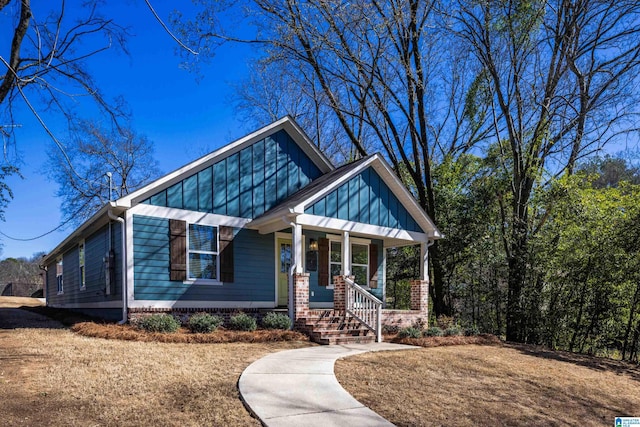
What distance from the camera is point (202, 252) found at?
10461 millimetres

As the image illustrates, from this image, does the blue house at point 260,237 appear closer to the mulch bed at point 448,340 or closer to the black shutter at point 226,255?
the black shutter at point 226,255

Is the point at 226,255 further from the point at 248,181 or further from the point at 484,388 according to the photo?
the point at 484,388

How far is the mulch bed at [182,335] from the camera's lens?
8.02 m

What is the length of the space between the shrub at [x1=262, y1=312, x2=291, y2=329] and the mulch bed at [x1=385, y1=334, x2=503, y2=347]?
2627 mm

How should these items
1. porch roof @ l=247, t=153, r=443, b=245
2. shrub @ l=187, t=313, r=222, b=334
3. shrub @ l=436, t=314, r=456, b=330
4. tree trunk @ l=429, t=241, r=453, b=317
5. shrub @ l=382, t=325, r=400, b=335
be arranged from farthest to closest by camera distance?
1. tree trunk @ l=429, t=241, r=453, b=317
2. shrub @ l=436, t=314, r=456, b=330
3. shrub @ l=382, t=325, r=400, b=335
4. porch roof @ l=247, t=153, r=443, b=245
5. shrub @ l=187, t=313, r=222, b=334

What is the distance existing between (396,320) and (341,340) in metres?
2.81

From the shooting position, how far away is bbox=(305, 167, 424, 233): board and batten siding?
10703mm

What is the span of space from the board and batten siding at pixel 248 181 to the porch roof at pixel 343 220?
0.38m

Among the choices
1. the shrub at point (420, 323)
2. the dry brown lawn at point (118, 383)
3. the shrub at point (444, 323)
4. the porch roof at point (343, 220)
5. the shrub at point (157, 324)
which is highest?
the porch roof at point (343, 220)

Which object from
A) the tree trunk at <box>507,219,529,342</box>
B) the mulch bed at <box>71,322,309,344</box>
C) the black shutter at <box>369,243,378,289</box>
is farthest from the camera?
the black shutter at <box>369,243,378,289</box>

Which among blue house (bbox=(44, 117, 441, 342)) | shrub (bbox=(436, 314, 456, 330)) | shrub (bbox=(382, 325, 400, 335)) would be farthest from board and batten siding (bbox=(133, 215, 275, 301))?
shrub (bbox=(436, 314, 456, 330))

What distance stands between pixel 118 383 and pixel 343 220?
6968 millimetres

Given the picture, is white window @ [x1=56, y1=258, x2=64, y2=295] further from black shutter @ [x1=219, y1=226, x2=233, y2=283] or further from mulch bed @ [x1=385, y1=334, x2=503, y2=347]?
mulch bed @ [x1=385, y1=334, x2=503, y2=347]

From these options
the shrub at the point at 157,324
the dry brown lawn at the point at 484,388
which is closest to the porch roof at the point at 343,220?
the shrub at the point at 157,324
